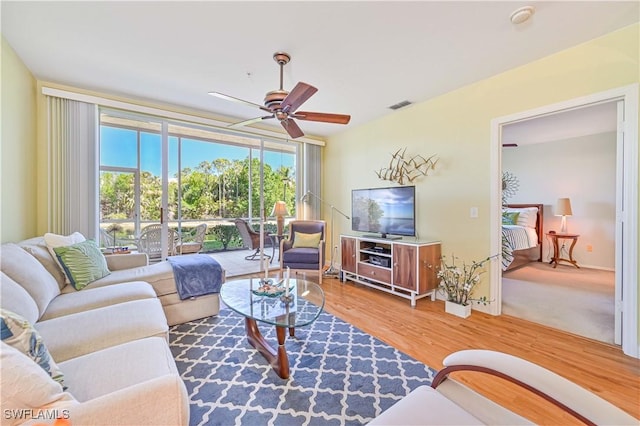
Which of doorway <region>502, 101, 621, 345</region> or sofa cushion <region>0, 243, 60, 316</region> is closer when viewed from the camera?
sofa cushion <region>0, 243, 60, 316</region>

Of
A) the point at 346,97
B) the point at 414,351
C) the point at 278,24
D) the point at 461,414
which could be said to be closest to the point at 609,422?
the point at 461,414

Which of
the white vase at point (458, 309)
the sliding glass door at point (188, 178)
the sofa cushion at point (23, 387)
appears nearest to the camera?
the sofa cushion at point (23, 387)

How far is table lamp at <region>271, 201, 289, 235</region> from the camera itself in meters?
4.74

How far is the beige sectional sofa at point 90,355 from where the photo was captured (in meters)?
0.74

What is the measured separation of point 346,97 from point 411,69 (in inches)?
35.3

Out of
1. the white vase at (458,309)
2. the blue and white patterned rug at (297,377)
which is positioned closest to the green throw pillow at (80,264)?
the blue and white patterned rug at (297,377)

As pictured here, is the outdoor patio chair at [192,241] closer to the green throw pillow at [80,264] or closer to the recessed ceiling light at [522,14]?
the green throw pillow at [80,264]

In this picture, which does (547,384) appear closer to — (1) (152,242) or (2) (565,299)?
(2) (565,299)

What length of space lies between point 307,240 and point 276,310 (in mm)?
2339

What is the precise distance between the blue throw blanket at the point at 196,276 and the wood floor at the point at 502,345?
1.30m

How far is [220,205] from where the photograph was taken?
511 centimetres

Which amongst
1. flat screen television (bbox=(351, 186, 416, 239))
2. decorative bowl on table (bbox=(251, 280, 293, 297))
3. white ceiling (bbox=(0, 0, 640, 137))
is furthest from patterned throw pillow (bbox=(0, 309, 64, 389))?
flat screen television (bbox=(351, 186, 416, 239))

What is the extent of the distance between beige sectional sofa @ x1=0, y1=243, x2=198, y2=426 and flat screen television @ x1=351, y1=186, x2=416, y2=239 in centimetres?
277

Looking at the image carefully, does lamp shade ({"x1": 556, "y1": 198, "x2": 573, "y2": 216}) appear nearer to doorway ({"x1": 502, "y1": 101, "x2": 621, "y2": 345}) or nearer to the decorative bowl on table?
doorway ({"x1": 502, "y1": 101, "x2": 621, "y2": 345})
